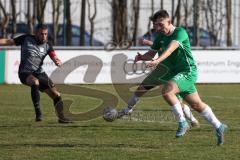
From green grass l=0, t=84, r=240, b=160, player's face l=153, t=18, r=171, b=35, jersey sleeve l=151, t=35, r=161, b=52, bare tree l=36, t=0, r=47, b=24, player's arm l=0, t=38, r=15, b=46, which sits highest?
player's face l=153, t=18, r=171, b=35

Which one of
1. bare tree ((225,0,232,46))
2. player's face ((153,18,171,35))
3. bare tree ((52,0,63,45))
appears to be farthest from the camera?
bare tree ((225,0,232,46))

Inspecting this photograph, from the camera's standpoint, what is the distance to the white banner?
27.9 m

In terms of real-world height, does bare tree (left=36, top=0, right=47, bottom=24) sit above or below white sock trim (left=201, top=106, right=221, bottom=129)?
above

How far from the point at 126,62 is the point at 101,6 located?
1134 centimetres

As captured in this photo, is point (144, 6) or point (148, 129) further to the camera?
point (144, 6)

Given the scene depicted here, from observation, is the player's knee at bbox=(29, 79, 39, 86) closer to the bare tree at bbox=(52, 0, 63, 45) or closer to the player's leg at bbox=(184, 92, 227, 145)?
the player's leg at bbox=(184, 92, 227, 145)

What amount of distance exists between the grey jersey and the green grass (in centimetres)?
103

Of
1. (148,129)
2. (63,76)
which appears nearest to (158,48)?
(148,129)

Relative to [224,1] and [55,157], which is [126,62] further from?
[55,157]

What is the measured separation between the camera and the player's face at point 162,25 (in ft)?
38.2

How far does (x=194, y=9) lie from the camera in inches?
1320

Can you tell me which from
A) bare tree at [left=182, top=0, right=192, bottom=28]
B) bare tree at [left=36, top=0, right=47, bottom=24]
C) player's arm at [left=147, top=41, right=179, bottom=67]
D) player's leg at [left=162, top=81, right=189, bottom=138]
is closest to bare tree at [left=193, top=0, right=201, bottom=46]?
bare tree at [left=182, top=0, right=192, bottom=28]

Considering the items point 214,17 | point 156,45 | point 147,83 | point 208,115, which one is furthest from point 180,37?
point 214,17

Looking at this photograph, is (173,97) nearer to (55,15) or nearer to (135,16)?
(55,15)
